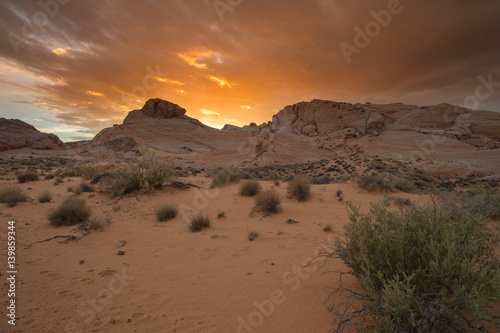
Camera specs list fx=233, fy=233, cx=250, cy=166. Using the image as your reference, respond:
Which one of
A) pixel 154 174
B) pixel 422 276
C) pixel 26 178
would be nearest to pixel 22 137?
pixel 26 178

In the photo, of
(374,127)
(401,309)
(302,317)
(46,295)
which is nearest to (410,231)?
(401,309)

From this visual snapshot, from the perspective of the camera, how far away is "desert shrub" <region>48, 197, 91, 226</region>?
5.68 m

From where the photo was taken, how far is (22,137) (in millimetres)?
41375

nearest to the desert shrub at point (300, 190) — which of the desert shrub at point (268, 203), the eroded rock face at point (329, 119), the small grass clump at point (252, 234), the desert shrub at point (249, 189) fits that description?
the desert shrub at point (249, 189)

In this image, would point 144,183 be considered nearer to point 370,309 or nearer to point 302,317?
point 302,317

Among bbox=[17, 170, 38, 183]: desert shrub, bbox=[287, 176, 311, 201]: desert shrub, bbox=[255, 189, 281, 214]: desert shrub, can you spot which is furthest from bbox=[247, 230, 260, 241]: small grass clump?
bbox=[17, 170, 38, 183]: desert shrub

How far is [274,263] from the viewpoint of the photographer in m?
3.91

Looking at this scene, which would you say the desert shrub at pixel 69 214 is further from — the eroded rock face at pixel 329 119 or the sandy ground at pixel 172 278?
the eroded rock face at pixel 329 119

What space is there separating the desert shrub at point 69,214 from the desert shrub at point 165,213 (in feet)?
5.72

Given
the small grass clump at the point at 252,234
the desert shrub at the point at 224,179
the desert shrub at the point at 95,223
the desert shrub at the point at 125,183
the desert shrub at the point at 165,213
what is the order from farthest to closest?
the desert shrub at the point at 224,179
the desert shrub at the point at 125,183
the desert shrub at the point at 165,213
the desert shrub at the point at 95,223
the small grass clump at the point at 252,234

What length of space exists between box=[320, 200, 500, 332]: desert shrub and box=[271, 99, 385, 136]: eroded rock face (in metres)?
38.1

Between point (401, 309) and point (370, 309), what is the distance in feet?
1.52

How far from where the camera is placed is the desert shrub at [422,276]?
6.06 ft

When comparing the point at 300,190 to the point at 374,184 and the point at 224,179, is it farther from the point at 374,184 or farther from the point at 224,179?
the point at 224,179
